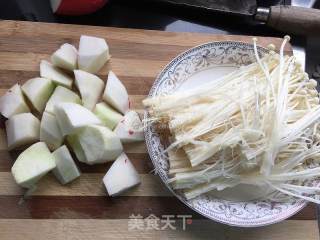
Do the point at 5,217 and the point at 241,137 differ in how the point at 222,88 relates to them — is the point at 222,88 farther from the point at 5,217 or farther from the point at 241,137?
the point at 5,217

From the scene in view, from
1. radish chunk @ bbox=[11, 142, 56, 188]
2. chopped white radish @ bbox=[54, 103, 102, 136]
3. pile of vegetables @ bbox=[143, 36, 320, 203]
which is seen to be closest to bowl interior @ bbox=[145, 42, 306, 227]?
pile of vegetables @ bbox=[143, 36, 320, 203]

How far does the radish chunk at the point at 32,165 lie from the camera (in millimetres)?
1146

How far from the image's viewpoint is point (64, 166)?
3.90ft

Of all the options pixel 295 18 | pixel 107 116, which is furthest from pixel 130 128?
pixel 295 18

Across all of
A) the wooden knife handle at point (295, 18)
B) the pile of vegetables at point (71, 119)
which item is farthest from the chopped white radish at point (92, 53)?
the wooden knife handle at point (295, 18)

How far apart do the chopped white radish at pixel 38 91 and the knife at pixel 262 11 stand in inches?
21.7

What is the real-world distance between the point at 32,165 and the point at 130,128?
0.99 feet

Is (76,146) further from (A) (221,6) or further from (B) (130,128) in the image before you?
(A) (221,6)

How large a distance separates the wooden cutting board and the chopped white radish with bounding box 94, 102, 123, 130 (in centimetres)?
9

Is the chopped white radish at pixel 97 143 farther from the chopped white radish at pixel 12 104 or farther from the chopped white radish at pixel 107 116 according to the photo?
the chopped white radish at pixel 12 104

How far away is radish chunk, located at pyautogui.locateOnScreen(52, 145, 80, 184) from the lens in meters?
1.19

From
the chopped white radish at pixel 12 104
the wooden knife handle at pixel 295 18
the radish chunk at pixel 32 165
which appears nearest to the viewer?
the radish chunk at pixel 32 165

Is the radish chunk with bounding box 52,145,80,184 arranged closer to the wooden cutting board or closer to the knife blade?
the wooden cutting board

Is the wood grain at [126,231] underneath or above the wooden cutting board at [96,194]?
underneath
